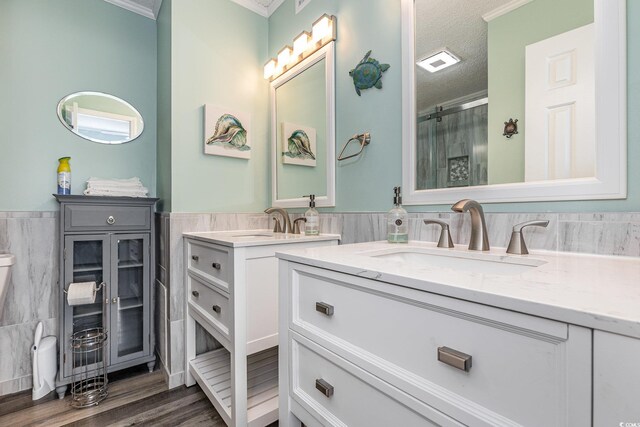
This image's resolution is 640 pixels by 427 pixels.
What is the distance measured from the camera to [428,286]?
53 centimetres

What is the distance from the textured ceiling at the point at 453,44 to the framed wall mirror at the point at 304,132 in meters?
0.55

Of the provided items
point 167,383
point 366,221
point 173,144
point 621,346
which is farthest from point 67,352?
point 621,346

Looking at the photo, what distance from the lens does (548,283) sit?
49cm

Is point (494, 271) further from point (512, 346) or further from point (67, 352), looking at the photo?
point (67, 352)

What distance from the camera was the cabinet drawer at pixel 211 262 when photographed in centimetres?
131

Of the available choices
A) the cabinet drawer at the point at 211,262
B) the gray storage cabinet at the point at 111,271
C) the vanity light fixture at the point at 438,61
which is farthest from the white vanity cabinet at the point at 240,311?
the vanity light fixture at the point at 438,61

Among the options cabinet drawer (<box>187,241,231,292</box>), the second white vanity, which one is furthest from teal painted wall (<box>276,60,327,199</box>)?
the second white vanity

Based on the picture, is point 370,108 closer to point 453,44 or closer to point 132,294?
point 453,44

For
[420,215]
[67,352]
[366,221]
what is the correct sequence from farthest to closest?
[67,352] < [366,221] < [420,215]

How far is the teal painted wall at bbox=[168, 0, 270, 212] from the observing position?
5.90 feet

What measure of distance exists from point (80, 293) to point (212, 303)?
2.54ft

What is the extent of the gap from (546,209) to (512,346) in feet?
2.06

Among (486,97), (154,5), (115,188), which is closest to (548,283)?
(486,97)

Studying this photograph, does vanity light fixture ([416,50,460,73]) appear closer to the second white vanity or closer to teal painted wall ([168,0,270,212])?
the second white vanity
